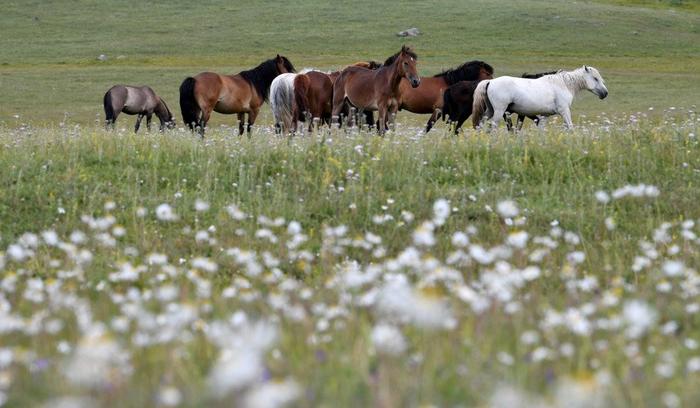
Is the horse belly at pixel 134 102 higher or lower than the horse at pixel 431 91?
lower

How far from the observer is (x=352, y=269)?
661 cm

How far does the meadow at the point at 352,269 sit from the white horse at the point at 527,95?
587 cm

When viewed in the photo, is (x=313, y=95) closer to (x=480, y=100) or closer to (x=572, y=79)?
(x=480, y=100)

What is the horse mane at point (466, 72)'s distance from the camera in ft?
70.7

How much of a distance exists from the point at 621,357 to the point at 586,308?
1.47 ft

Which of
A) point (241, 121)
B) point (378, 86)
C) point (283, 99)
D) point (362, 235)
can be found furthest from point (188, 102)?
point (362, 235)

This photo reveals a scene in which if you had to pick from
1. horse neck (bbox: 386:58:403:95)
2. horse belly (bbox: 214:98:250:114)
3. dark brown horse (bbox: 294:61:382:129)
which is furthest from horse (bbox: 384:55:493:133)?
horse belly (bbox: 214:98:250:114)

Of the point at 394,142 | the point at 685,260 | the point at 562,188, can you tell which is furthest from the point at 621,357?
the point at 394,142

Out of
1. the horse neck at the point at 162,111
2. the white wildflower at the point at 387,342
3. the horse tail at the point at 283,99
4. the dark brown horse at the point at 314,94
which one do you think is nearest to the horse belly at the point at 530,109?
the dark brown horse at the point at 314,94

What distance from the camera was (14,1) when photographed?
72.1 m

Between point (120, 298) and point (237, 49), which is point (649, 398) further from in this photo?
point (237, 49)

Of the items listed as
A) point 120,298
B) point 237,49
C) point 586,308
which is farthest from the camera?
point 237,49

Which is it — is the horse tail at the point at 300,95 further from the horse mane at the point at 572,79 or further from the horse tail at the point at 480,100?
the horse mane at the point at 572,79

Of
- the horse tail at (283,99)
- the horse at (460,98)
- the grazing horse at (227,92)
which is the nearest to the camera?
the horse tail at (283,99)
